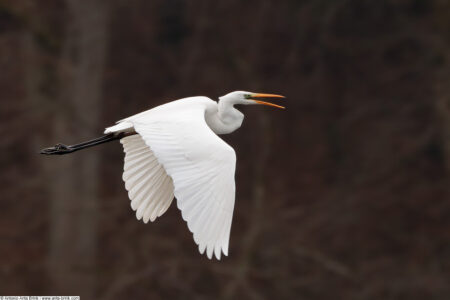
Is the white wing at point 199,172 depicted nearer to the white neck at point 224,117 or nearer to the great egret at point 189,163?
the great egret at point 189,163

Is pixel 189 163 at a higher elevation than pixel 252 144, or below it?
below

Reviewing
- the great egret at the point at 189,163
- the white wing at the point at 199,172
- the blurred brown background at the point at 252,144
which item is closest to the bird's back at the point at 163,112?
the great egret at the point at 189,163

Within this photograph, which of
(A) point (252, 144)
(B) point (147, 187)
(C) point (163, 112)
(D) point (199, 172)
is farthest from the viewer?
(A) point (252, 144)

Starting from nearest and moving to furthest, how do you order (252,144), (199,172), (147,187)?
(199,172) → (147,187) → (252,144)

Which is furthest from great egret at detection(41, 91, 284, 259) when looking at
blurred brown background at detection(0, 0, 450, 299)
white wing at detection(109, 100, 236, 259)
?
blurred brown background at detection(0, 0, 450, 299)

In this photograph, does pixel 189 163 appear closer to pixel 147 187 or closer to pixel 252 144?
pixel 147 187

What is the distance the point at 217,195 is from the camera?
5598 millimetres

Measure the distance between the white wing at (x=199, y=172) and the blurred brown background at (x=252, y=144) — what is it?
18.6 feet

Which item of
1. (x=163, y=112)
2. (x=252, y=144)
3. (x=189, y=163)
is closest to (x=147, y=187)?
(x=163, y=112)

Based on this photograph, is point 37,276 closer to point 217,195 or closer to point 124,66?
point 124,66

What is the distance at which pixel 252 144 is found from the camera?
1262 cm

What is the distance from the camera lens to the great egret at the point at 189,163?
550 centimetres

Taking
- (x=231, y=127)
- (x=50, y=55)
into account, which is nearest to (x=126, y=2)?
(x=50, y=55)

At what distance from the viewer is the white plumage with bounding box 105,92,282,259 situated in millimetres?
5500
